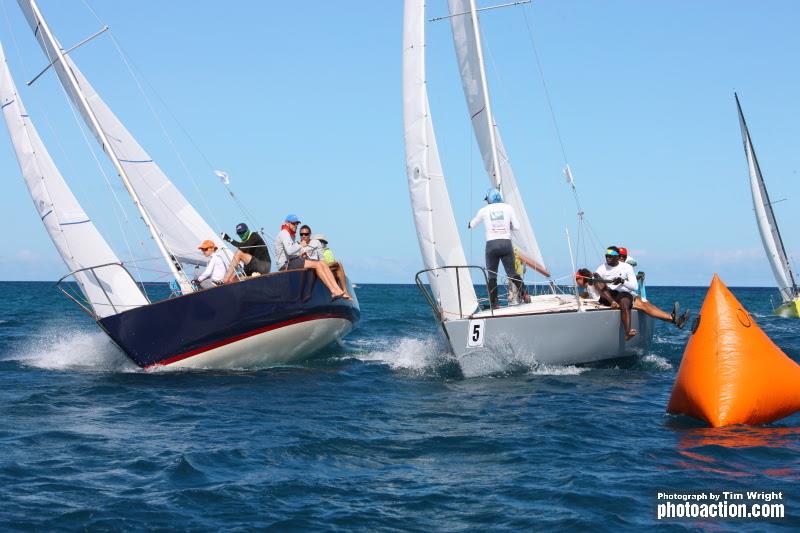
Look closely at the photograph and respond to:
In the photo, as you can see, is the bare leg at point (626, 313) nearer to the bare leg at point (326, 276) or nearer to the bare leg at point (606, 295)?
the bare leg at point (606, 295)

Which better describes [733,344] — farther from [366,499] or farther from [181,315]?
[181,315]

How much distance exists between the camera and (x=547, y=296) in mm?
14094

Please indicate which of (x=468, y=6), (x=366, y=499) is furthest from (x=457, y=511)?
(x=468, y=6)

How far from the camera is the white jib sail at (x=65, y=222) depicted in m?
13.6

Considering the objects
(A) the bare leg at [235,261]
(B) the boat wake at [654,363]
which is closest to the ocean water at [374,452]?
(B) the boat wake at [654,363]

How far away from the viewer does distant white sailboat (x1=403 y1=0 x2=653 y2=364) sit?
1162 centimetres

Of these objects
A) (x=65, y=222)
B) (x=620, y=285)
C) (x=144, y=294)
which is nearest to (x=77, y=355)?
(x=65, y=222)

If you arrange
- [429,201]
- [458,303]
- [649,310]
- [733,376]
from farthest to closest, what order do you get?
1. [649,310]
2. [429,201]
3. [458,303]
4. [733,376]

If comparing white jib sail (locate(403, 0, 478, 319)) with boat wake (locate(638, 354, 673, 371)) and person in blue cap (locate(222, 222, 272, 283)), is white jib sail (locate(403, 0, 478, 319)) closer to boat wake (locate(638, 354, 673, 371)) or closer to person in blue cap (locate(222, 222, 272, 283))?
person in blue cap (locate(222, 222, 272, 283))

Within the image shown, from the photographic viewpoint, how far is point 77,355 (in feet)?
52.8

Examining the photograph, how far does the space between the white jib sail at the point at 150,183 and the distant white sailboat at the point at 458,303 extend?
16.4 feet

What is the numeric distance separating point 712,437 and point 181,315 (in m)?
7.61

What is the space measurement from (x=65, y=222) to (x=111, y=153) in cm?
142

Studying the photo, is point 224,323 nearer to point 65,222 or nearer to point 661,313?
point 65,222
